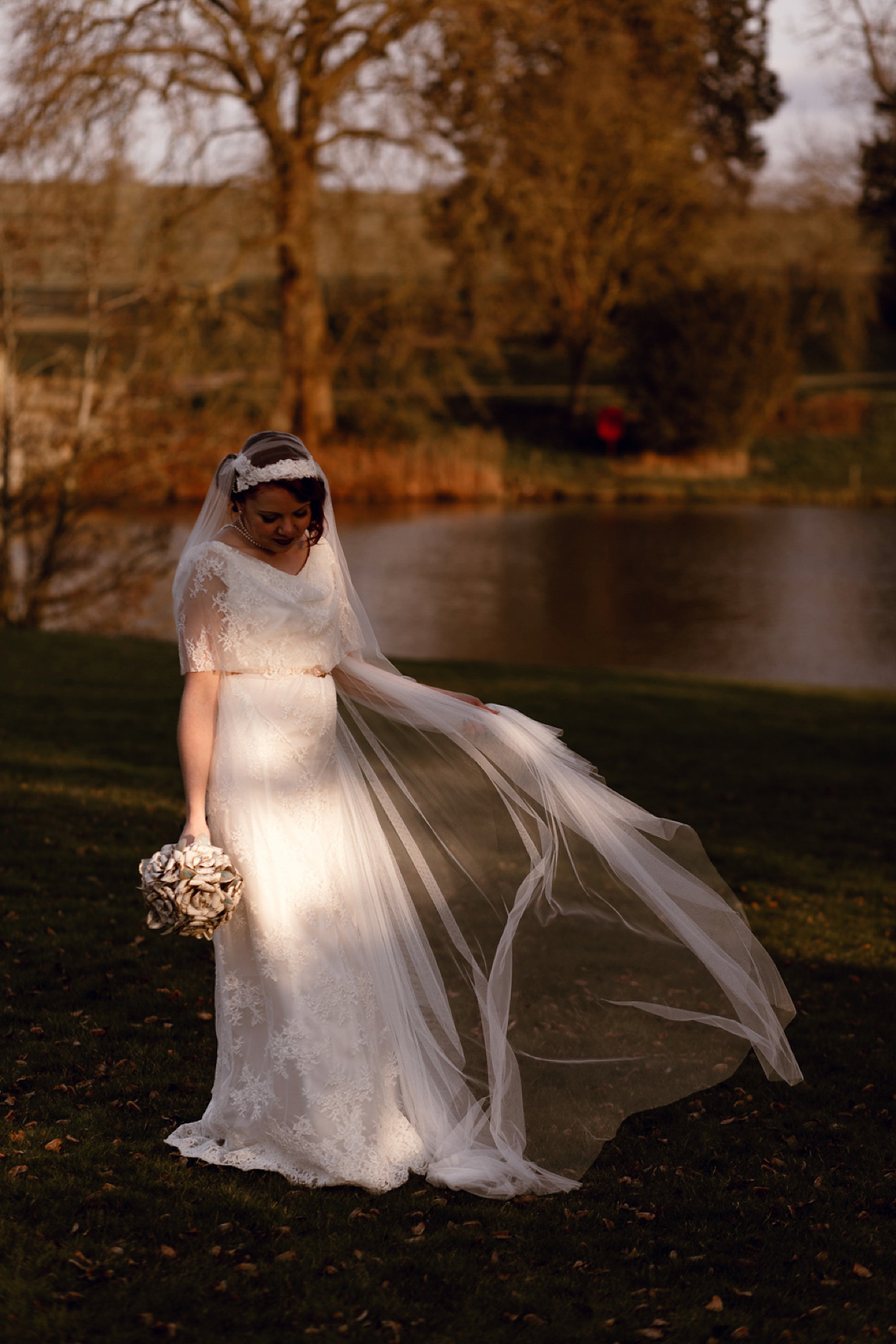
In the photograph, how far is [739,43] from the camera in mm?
45031

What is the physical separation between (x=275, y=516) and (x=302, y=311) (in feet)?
82.3

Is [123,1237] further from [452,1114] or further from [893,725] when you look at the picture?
[893,725]

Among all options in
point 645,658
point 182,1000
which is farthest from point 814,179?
point 182,1000

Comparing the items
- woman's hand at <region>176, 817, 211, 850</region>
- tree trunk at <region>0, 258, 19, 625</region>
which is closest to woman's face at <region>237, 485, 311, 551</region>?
woman's hand at <region>176, 817, 211, 850</region>

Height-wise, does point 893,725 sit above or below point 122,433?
below

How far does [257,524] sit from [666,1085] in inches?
97.0

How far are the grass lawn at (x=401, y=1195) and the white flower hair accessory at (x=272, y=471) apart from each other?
2228mm

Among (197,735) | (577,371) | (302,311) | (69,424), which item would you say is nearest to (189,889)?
(197,735)

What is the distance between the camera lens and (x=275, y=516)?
4.06 metres

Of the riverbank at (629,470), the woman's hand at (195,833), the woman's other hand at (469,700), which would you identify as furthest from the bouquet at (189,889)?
the riverbank at (629,470)

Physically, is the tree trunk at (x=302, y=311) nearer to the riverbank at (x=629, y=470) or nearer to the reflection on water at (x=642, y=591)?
the riverbank at (x=629, y=470)

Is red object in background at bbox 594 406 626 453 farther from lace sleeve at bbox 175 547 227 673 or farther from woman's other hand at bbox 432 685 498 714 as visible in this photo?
lace sleeve at bbox 175 547 227 673

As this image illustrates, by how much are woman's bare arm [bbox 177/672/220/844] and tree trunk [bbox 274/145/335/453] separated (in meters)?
20.4

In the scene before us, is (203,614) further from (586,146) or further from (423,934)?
(586,146)
